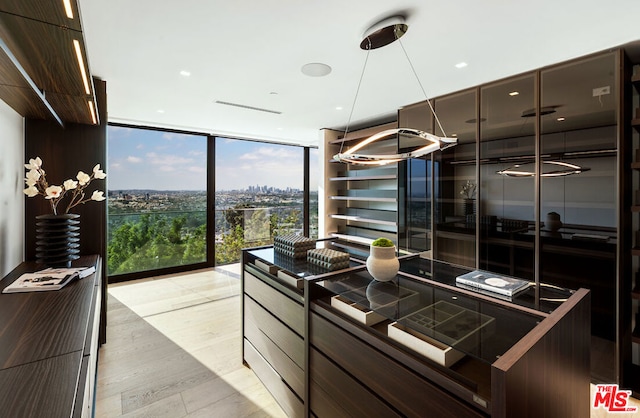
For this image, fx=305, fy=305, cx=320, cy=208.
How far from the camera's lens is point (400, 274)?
1894 mm

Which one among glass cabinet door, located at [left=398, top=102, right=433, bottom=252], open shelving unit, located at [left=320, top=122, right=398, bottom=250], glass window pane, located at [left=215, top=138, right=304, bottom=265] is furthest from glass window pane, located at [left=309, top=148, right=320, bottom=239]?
glass cabinet door, located at [left=398, top=102, right=433, bottom=252]

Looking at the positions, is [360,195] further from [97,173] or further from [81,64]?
[81,64]

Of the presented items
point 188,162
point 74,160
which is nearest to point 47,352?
point 74,160

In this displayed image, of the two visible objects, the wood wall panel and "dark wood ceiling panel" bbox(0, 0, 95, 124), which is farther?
the wood wall panel

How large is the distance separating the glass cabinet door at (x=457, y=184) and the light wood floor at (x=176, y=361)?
1796 millimetres

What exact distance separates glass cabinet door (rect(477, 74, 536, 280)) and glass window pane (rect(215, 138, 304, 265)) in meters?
4.36

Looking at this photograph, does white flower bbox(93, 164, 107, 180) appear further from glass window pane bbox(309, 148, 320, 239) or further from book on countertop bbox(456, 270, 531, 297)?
glass window pane bbox(309, 148, 320, 239)

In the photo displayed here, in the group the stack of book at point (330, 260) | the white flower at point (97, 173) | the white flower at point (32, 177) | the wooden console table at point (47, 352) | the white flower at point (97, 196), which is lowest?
the wooden console table at point (47, 352)

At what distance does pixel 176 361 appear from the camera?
8.96ft

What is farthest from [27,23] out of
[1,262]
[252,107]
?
[252,107]

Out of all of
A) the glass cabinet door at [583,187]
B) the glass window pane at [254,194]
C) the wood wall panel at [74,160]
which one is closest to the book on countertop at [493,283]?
the glass cabinet door at [583,187]

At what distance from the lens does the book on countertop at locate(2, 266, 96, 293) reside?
6.29 feet

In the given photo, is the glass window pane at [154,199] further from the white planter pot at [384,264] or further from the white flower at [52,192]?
the white planter pot at [384,264]

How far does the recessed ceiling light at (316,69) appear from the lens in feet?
9.11
